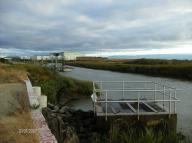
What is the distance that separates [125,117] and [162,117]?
177 centimetres

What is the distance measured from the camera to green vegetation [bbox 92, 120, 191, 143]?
1241cm

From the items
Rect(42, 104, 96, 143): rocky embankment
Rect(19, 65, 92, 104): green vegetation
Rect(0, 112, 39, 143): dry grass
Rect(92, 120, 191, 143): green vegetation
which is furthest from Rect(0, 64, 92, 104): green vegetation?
Rect(0, 112, 39, 143): dry grass

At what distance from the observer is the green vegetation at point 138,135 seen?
40.7 ft

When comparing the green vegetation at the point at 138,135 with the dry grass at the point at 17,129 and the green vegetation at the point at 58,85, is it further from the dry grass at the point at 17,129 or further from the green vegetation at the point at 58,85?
the green vegetation at the point at 58,85

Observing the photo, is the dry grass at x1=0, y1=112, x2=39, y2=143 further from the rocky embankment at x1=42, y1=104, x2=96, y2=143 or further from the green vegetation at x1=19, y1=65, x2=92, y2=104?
the green vegetation at x1=19, y1=65, x2=92, y2=104

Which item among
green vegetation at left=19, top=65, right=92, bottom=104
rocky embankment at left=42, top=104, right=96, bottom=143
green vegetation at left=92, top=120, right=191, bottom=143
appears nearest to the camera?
green vegetation at left=92, top=120, right=191, bottom=143

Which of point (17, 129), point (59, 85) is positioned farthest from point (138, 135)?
point (59, 85)

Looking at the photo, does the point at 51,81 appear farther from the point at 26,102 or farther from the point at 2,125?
the point at 2,125

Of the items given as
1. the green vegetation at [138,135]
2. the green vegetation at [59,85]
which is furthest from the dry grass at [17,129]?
the green vegetation at [59,85]

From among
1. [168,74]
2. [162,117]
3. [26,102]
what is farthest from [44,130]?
[168,74]

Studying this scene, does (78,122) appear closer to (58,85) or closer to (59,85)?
(58,85)

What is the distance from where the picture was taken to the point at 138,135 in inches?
602

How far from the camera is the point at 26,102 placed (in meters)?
12.9

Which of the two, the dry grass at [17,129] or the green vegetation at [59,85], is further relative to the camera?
the green vegetation at [59,85]
